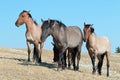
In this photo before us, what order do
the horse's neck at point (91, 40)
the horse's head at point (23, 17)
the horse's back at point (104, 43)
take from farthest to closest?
1. the horse's head at point (23, 17)
2. the horse's back at point (104, 43)
3. the horse's neck at point (91, 40)

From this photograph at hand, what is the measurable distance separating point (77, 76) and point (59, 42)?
2.43 meters

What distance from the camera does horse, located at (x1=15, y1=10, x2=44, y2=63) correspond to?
946 inches

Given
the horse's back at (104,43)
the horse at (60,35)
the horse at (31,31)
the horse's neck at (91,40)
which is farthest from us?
the horse at (31,31)

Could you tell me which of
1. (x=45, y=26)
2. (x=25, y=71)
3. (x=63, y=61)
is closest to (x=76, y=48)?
(x=63, y=61)

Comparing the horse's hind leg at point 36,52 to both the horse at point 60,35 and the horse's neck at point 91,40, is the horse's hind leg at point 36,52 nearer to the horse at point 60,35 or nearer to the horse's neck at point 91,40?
the horse at point 60,35

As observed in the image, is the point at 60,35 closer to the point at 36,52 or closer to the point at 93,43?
the point at 93,43

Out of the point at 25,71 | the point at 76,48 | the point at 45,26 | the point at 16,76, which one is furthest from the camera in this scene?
the point at 76,48

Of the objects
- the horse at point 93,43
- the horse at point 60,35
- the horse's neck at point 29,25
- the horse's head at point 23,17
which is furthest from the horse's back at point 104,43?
the horse's head at point 23,17

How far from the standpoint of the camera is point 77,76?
1991 cm

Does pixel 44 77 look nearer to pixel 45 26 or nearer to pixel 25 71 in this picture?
pixel 25 71

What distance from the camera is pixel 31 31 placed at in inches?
953

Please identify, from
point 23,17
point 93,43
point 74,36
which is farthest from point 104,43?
point 23,17

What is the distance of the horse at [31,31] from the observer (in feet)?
78.8

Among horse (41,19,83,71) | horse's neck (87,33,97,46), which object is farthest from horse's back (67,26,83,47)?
horse's neck (87,33,97,46)
